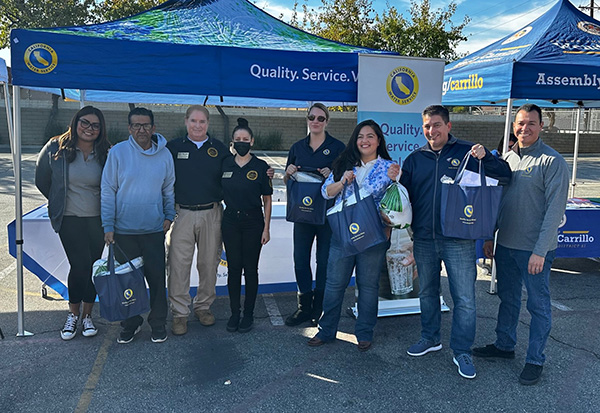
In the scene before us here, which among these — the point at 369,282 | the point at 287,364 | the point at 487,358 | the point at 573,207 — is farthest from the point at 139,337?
the point at 573,207

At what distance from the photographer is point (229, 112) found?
22.3m

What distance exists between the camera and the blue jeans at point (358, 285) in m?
3.38

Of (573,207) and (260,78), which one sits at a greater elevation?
(260,78)

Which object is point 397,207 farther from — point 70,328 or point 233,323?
point 70,328

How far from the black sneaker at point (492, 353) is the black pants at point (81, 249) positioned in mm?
3037

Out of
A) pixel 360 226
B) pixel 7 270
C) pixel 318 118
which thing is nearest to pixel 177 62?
pixel 318 118

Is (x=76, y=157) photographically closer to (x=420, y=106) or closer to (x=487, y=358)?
(x=420, y=106)

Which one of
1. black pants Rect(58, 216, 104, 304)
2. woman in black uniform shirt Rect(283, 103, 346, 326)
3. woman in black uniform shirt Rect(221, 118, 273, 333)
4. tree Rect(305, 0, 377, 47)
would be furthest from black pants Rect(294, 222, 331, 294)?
tree Rect(305, 0, 377, 47)

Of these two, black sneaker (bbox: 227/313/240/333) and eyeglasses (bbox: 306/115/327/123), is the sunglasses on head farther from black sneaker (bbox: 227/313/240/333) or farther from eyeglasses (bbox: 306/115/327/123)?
black sneaker (bbox: 227/313/240/333)

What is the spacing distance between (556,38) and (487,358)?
3608 mm

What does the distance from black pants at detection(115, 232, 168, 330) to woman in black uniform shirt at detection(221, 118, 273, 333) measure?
52cm

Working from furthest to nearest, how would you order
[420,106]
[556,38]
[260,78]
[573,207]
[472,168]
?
[573,207] < [556,38] < [420,106] < [260,78] < [472,168]

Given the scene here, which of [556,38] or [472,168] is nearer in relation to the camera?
[472,168]

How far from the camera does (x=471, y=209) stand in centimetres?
295
